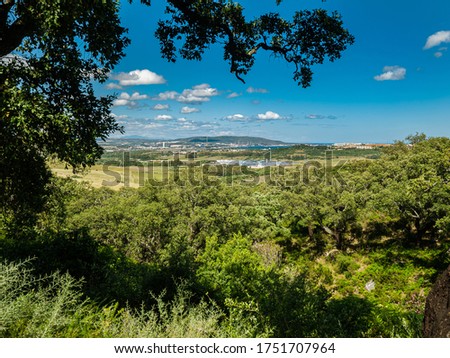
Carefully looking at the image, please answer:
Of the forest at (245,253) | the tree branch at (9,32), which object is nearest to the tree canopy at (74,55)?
the tree branch at (9,32)

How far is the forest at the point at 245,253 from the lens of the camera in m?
7.30

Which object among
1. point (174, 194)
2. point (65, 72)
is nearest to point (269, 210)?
point (174, 194)

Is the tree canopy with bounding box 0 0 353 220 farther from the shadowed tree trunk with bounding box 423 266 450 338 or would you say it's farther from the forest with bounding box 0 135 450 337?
the shadowed tree trunk with bounding box 423 266 450 338

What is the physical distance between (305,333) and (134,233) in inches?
968

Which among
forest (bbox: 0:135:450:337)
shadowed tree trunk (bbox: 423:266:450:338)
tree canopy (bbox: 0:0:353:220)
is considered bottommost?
forest (bbox: 0:135:450:337)

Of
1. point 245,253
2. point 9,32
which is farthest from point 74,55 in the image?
point 245,253

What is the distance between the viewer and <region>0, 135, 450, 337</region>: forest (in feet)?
24.0

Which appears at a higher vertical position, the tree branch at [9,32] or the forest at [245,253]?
the tree branch at [9,32]

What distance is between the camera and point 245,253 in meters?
18.8

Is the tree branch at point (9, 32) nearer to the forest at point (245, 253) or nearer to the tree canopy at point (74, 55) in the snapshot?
the tree canopy at point (74, 55)

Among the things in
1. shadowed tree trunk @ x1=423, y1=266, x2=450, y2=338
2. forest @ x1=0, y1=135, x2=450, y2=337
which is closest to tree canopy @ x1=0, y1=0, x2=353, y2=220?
forest @ x1=0, y1=135, x2=450, y2=337

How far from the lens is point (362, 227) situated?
37.7 m

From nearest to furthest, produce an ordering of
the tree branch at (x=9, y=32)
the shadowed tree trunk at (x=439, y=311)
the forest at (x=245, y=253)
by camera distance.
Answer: the shadowed tree trunk at (x=439, y=311)
the tree branch at (x=9, y=32)
the forest at (x=245, y=253)

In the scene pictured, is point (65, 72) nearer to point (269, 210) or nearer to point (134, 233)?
point (134, 233)
